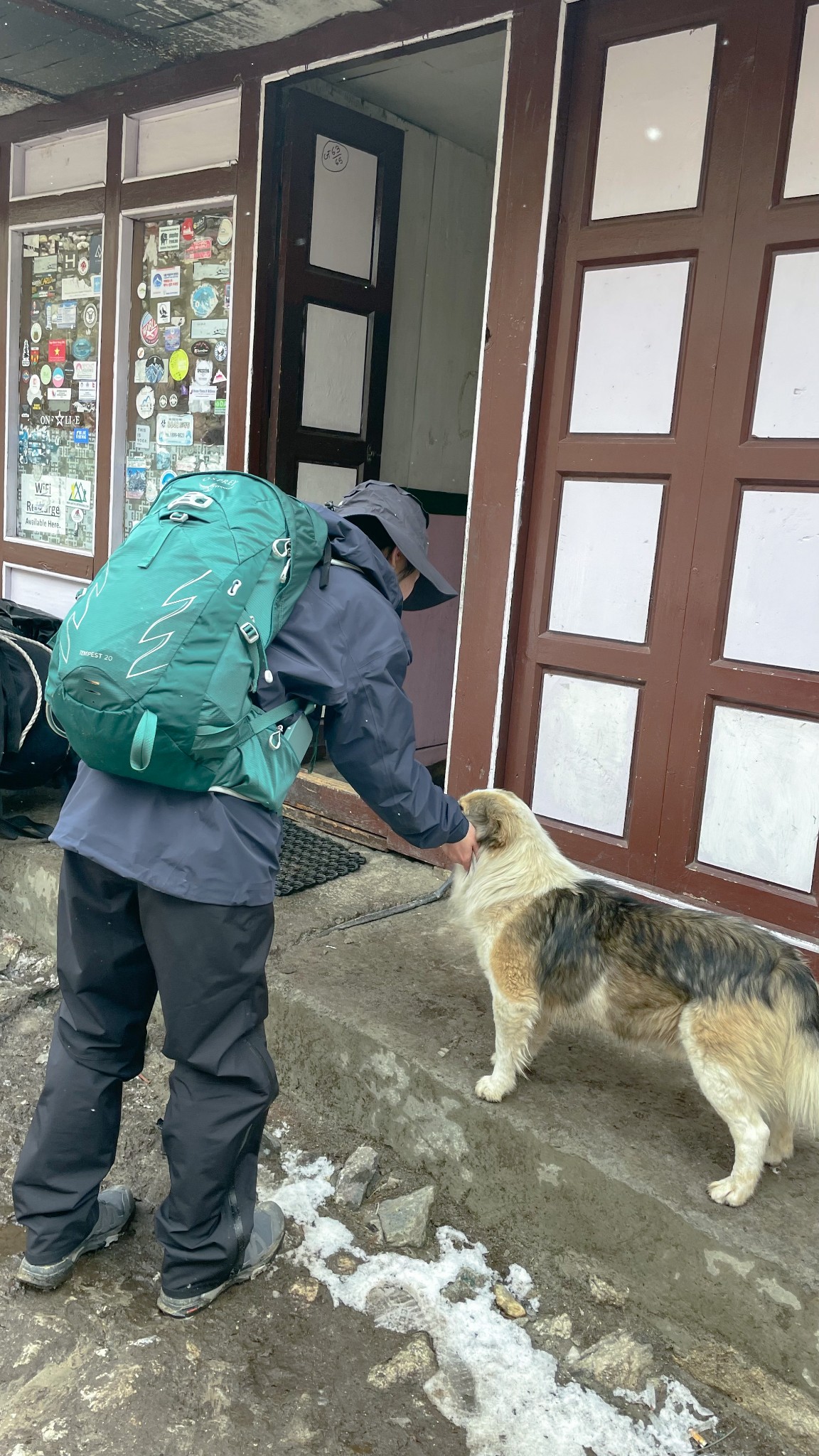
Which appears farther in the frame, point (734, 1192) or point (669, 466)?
point (669, 466)

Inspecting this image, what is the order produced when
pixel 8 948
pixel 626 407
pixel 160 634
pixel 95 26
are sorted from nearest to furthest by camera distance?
pixel 160 634
pixel 626 407
pixel 8 948
pixel 95 26

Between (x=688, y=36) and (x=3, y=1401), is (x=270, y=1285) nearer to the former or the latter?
(x=3, y=1401)

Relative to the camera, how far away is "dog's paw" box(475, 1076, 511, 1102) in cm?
294

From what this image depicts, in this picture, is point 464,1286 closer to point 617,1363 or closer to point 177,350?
point 617,1363

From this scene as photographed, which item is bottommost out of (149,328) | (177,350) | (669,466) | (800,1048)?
(800,1048)

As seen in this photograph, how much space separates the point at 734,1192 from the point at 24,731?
11.4ft

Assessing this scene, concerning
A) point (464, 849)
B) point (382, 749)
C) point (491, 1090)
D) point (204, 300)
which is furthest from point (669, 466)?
point (204, 300)

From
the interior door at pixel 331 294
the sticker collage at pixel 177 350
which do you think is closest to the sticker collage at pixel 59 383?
the sticker collage at pixel 177 350

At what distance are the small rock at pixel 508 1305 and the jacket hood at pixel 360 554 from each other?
1.79 meters

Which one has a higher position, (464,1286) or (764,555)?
(764,555)

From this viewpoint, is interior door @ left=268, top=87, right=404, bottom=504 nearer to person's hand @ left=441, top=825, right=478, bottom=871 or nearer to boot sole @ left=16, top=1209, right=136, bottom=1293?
person's hand @ left=441, top=825, right=478, bottom=871

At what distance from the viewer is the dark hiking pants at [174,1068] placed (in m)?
2.36

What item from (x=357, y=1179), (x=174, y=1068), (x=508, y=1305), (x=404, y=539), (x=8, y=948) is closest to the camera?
(x=174, y=1068)

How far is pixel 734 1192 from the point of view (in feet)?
8.48
